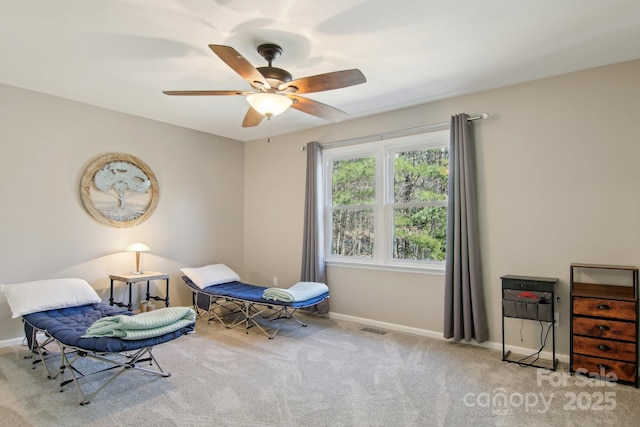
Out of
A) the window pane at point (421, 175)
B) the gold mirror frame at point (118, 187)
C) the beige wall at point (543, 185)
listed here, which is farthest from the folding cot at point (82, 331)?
the window pane at point (421, 175)

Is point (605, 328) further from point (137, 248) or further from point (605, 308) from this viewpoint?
point (137, 248)

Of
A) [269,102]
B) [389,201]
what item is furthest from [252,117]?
[389,201]

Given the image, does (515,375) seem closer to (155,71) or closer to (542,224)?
A: (542,224)

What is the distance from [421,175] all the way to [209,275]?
294 centimetres

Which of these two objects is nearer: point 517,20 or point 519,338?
point 517,20

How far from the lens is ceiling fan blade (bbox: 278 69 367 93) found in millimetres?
2443

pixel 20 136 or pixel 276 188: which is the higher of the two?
pixel 20 136

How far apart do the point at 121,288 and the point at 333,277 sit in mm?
2625

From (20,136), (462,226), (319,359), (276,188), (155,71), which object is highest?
(155,71)

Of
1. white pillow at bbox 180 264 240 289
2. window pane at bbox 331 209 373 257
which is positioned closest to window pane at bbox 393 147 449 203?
window pane at bbox 331 209 373 257

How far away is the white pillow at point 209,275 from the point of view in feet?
15.2

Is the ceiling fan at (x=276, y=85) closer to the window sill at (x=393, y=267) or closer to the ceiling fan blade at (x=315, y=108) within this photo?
the ceiling fan blade at (x=315, y=108)

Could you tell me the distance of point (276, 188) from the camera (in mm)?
5566

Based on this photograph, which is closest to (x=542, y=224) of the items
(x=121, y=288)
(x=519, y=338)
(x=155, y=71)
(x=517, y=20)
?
(x=519, y=338)
